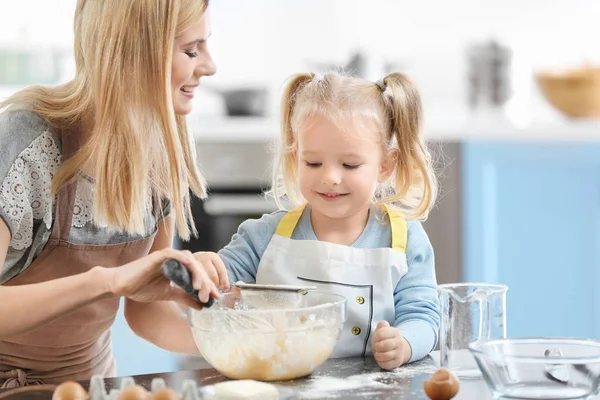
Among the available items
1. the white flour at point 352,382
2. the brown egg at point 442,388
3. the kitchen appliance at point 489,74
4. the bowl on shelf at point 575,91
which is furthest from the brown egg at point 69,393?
the kitchen appliance at point 489,74

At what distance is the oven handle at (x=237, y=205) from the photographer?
335cm

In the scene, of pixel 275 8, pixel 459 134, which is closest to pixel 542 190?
pixel 459 134

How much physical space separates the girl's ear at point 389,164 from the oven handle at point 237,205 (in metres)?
1.75

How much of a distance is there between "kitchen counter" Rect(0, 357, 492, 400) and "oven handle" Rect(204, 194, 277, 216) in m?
2.04

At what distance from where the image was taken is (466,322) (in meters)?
1.25

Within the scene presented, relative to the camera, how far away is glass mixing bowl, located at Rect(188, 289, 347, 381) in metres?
1.20

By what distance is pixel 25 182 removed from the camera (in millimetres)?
1441

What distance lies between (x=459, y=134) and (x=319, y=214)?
5.91 feet

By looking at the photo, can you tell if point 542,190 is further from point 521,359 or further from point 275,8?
point 521,359

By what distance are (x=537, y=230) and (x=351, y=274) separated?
76.9 inches

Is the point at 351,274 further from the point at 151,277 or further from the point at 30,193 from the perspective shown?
the point at 30,193

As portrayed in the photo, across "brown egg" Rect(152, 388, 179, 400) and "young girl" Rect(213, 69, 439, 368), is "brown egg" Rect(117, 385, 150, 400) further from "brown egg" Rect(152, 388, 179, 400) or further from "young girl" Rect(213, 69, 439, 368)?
"young girl" Rect(213, 69, 439, 368)

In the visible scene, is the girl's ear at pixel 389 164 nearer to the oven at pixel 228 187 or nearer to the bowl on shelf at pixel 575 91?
the oven at pixel 228 187

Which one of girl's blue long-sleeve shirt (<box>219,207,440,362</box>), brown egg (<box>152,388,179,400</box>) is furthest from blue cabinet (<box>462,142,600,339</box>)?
brown egg (<box>152,388,179,400</box>)
